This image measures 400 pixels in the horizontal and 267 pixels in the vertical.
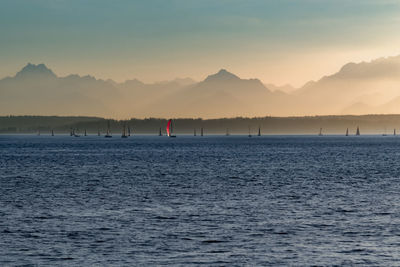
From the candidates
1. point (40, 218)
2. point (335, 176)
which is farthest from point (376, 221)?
point (335, 176)

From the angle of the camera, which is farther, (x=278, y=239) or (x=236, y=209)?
(x=236, y=209)

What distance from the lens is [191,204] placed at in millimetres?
53219

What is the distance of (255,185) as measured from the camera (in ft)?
244

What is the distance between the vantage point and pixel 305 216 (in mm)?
44875

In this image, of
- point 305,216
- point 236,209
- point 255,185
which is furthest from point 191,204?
point 255,185

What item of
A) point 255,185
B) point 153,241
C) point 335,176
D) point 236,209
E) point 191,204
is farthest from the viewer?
point 335,176

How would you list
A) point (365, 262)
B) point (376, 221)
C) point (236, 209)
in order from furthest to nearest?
1. point (236, 209)
2. point (376, 221)
3. point (365, 262)

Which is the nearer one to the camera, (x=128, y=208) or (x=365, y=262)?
(x=365, y=262)

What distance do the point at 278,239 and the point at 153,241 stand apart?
23.9 ft

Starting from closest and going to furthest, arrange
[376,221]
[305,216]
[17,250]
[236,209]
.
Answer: [17,250] → [376,221] → [305,216] → [236,209]

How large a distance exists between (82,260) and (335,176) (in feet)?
221

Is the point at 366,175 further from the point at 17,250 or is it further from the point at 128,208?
the point at 17,250

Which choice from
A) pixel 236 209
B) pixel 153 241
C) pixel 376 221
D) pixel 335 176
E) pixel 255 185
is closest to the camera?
pixel 153 241

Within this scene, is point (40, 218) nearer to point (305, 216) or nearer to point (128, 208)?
point (128, 208)
